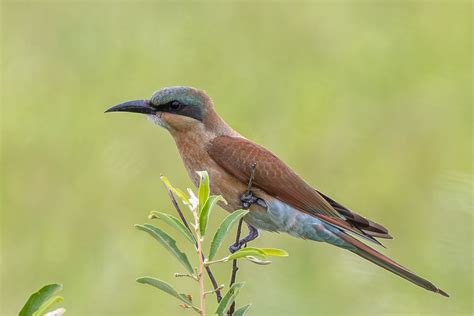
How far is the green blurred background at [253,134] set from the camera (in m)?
4.56

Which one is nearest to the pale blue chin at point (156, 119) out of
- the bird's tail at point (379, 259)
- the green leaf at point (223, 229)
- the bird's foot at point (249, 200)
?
the bird's foot at point (249, 200)

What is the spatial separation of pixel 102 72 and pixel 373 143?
1.56 meters

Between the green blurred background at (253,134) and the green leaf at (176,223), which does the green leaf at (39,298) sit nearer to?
the green leaf at (176,223)

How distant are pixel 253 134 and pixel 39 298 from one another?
12.1 feet

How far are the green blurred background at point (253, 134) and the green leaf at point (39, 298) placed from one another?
7.41 ft

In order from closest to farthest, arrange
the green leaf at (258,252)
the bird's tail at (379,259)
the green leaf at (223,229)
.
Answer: the green leaf at (258,252)
the green leaf at (223,229)
the bird's tail at (379,259)

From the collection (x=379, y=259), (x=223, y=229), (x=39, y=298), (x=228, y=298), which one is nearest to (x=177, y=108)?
(x=379, y=259)

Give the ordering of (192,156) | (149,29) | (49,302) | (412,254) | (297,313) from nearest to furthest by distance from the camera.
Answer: (49,302) → (192,156) → (297,313) → (412,254) → (149,29)

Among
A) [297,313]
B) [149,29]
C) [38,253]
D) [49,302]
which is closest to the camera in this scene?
[49,302]

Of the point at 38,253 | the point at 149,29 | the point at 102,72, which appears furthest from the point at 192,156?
the point at 149,29

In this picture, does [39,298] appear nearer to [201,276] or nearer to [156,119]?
[201,276]

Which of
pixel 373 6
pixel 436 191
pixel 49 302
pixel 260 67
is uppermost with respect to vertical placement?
pixel 373 6

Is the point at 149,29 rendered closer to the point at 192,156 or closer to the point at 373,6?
the point at 373,6

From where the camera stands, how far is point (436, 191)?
202 inches
